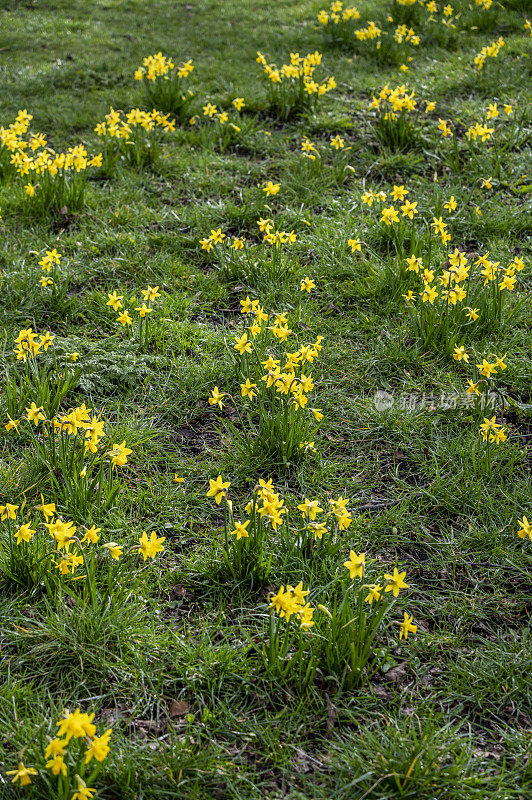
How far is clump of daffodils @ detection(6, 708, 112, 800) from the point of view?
1701 millimetres

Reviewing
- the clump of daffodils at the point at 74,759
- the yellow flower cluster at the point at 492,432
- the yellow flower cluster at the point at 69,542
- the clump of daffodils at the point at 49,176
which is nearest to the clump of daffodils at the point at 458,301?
the yellow flower cluster at the point at 492,432

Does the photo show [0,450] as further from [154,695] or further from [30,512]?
[154,695]

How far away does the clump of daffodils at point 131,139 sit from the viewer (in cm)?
500

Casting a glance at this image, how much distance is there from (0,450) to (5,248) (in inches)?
70.0

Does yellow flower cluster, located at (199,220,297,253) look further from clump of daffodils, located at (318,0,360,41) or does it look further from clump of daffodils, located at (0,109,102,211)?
clump of daffodils, located at (318,0,360,41)

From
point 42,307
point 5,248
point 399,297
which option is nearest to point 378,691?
point 399,297

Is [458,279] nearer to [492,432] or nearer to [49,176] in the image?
[492,432]

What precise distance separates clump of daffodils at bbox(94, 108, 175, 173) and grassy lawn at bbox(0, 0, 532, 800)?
1.3 inches

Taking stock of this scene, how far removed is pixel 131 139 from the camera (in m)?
5.06

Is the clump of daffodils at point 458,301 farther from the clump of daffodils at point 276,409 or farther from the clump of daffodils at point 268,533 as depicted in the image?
the clump of daffodils at point 268,533

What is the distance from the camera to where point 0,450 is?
10.2ft

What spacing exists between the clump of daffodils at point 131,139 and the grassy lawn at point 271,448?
34 millimetres

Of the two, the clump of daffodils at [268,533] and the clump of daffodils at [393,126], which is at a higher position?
the clump of daffodils at [393,126]

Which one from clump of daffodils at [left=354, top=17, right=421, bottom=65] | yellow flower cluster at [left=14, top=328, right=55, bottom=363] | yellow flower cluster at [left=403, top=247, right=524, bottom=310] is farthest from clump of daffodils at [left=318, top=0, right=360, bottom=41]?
yellow flower cluster at [left=14, top=328, right=55, bottom=363]
